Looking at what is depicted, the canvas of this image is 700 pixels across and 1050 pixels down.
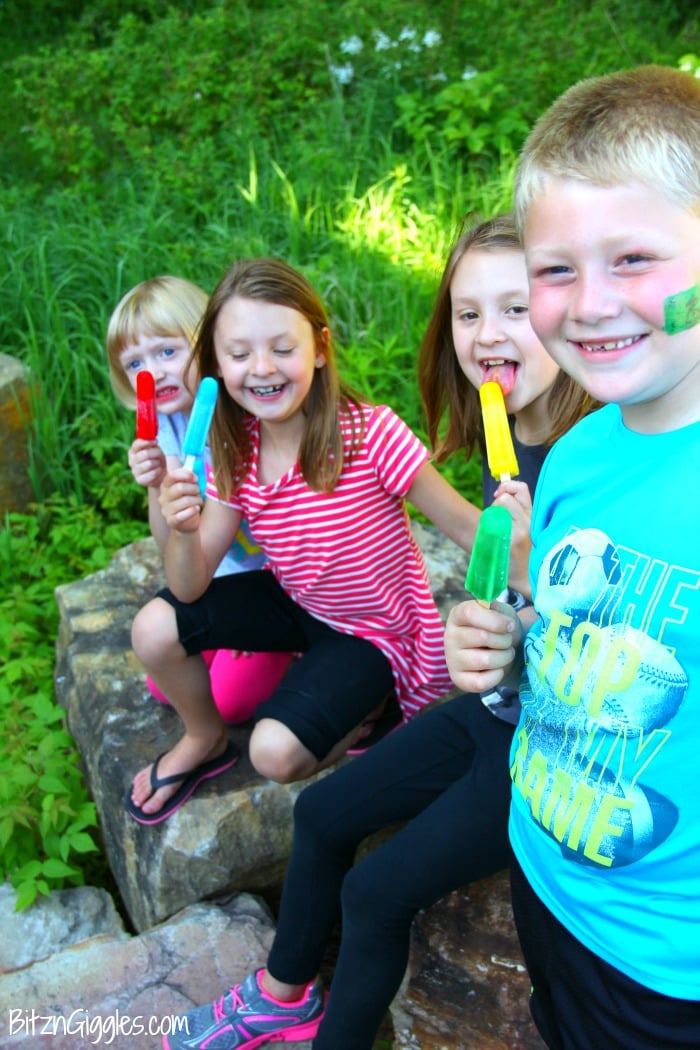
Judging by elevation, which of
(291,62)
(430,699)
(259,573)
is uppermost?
(291,62)

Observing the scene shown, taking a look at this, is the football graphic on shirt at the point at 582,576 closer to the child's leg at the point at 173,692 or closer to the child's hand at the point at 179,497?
the child's hand at the point at 179,497

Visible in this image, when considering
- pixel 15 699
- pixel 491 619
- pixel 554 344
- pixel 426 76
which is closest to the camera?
pixel 554 344

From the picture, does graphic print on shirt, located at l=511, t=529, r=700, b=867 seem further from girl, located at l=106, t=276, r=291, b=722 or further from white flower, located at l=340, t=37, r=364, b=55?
white flower, located at l=340, t=37, r=364, b=55

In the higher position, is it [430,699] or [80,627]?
[430,699]

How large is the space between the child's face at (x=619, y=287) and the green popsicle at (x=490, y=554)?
0.59 ft

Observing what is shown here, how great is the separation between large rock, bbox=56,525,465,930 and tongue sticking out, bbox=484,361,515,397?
37.6 inches

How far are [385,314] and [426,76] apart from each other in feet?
5.94

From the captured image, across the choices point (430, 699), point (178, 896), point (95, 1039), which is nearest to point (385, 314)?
point (430, 699)

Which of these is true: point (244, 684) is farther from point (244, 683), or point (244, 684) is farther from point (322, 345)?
point (322, 345)

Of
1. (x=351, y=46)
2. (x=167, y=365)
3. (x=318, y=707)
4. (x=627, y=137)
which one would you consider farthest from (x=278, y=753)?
(x=351, y=46)

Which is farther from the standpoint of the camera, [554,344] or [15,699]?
[15,699]

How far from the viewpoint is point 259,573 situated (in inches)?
89.9

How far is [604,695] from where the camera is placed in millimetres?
1076

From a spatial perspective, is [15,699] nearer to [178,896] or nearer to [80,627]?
[80,627]
